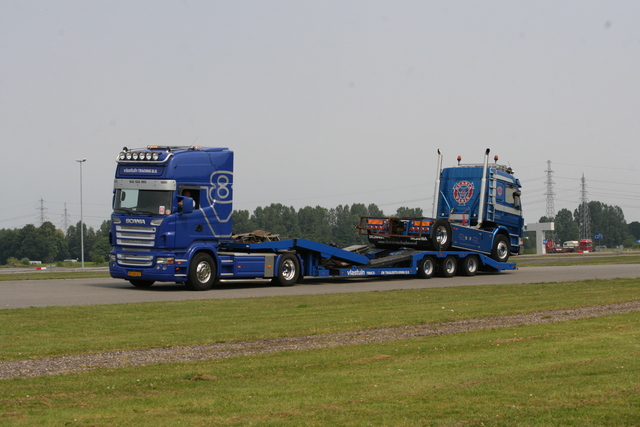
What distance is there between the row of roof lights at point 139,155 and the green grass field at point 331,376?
8104mm

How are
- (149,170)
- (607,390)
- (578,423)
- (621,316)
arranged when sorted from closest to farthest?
1. (578,423)
2. (607,390)
3. (621,316)
4. (149,170)

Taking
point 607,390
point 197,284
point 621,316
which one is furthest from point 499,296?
point 607,390

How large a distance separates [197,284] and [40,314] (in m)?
8.31

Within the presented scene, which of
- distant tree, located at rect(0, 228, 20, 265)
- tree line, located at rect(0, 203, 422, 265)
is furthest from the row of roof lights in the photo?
distant tree, located at rect(0, 228, 20, 265)

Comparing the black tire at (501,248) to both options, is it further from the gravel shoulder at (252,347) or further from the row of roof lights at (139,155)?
the gravel shoulder at (252,347)

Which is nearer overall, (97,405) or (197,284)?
(97,405)

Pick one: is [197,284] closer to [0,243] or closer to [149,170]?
[149,170]

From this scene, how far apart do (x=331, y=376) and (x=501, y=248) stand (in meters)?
25.7

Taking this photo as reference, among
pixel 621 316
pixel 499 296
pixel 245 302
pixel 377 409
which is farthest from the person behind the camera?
pixel 499 296

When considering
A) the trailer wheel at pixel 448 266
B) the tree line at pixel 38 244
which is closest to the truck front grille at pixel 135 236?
the trailer wheel at pixel 448 266

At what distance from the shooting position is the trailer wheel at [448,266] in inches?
1254

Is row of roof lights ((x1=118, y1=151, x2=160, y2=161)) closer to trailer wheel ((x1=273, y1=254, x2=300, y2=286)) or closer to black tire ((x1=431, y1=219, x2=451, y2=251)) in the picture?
trailer wheel ((x1=273, y1=254, x2=300, y2=286))

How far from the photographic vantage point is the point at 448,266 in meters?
32.1

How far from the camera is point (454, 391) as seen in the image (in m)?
8.66
